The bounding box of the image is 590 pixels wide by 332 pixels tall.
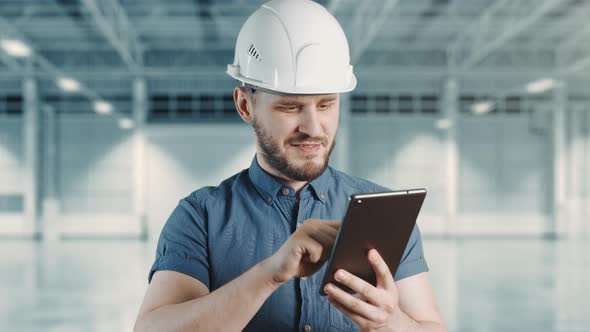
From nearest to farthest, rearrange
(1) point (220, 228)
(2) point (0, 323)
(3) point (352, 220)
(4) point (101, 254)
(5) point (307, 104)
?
(3) point (352, 220), (5) point (307, 104), (1) point (220, 228), (2) point (0, 323), (4) point (101, 254)

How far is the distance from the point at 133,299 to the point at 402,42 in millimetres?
18346

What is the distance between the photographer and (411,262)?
2.29m

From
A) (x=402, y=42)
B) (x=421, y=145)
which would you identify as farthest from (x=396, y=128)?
(x=402, y=42)

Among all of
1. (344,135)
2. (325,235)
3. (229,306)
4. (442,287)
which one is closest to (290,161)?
(325,235)

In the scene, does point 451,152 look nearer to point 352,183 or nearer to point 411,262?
point 352,183

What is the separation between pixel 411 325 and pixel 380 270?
0.97ft

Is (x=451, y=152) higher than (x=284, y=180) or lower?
higher

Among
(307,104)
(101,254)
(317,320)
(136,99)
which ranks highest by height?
(136,99)

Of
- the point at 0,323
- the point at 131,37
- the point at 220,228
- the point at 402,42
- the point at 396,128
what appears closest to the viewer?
the point at 220,228

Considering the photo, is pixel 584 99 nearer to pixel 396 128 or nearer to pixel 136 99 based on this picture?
pixel 396 128

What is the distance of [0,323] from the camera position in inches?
374

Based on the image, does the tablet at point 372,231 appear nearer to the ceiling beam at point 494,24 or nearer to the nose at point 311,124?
the nose at point 311,124

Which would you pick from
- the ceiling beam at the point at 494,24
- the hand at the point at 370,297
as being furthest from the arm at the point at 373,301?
the ceiling beam at the point at 494,24

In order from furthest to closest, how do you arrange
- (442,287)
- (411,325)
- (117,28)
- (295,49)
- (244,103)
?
(117,28) < (442,287) < (244,103) < (295,49) < (411,325)
